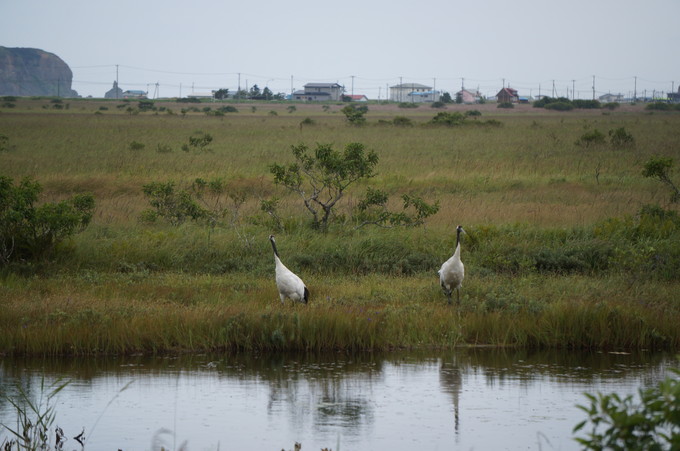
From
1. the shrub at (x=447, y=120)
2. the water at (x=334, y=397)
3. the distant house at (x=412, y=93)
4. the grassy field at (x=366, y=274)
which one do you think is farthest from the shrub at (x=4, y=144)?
the distant house at (x=412, y=93)

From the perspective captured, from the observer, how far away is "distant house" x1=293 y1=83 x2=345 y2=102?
143125mm

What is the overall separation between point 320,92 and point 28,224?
5247 inches

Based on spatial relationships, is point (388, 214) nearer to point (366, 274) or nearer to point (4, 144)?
point (366, 274)

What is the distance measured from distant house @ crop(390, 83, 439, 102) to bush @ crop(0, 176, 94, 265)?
469 feet

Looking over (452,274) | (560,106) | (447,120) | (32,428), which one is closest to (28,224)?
(32,428)

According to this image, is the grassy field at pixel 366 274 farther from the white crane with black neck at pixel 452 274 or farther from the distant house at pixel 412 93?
the distant house at pixel 412 93

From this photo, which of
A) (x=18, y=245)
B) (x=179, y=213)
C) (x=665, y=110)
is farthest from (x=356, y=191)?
(x=665, y=110)

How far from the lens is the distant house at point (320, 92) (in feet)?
470

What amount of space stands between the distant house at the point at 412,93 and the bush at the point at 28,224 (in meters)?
143

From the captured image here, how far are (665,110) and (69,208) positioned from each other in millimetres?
86991

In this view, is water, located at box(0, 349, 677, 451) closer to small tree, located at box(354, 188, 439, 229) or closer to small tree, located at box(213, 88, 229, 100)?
small tree, located at box(354, 188, 439, 229)

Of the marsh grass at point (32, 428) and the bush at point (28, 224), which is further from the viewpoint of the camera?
the bush at point (28, 224)

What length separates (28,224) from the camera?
13422 millimetres

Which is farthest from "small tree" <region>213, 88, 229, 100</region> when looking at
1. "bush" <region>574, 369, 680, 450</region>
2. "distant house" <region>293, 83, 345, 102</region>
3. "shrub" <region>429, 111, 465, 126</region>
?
"bush" <region>574, 369, 680, 450</region>
